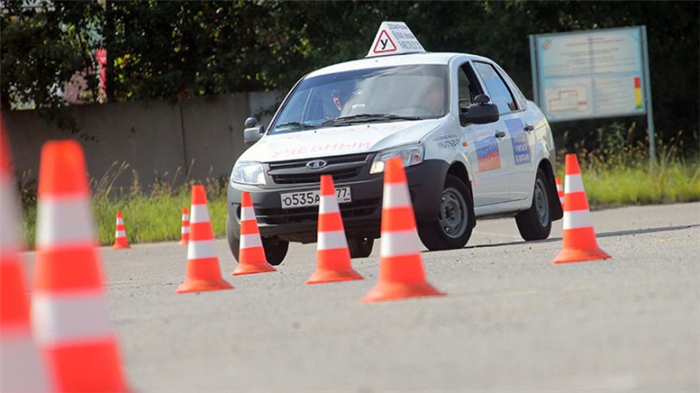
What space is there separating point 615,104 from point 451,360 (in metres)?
19.7

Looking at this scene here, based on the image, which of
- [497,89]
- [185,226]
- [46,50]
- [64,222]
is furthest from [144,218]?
[64,222]

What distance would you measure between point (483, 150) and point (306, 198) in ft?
6.22

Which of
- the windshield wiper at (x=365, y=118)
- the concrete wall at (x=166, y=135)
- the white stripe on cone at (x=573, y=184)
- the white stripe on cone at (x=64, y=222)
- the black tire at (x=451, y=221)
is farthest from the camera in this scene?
the concrete wall at (x=166, y=135)

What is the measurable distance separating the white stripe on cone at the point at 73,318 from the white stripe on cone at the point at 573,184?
18.9 ft

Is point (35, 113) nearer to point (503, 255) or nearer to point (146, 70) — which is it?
point (146, 70)

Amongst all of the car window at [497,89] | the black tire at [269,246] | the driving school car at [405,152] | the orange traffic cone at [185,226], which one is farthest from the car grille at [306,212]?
the orange traffic cone at [185,226]

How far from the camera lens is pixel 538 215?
1377cm

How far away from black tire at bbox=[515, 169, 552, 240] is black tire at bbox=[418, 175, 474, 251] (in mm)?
1680

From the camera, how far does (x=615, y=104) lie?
24.5 meters

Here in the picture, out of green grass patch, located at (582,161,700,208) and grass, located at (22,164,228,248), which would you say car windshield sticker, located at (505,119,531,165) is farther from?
green grass patch, located at (582,161,700,208)

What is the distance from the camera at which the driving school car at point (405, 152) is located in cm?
1139

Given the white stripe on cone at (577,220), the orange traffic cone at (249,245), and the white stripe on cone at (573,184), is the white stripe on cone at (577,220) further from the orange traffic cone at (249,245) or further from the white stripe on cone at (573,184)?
the orange traffic cone at (249,245)

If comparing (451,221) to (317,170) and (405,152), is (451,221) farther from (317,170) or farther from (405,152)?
(317,170)

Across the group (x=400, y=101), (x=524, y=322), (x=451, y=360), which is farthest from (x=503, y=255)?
(x=451, y=360)
